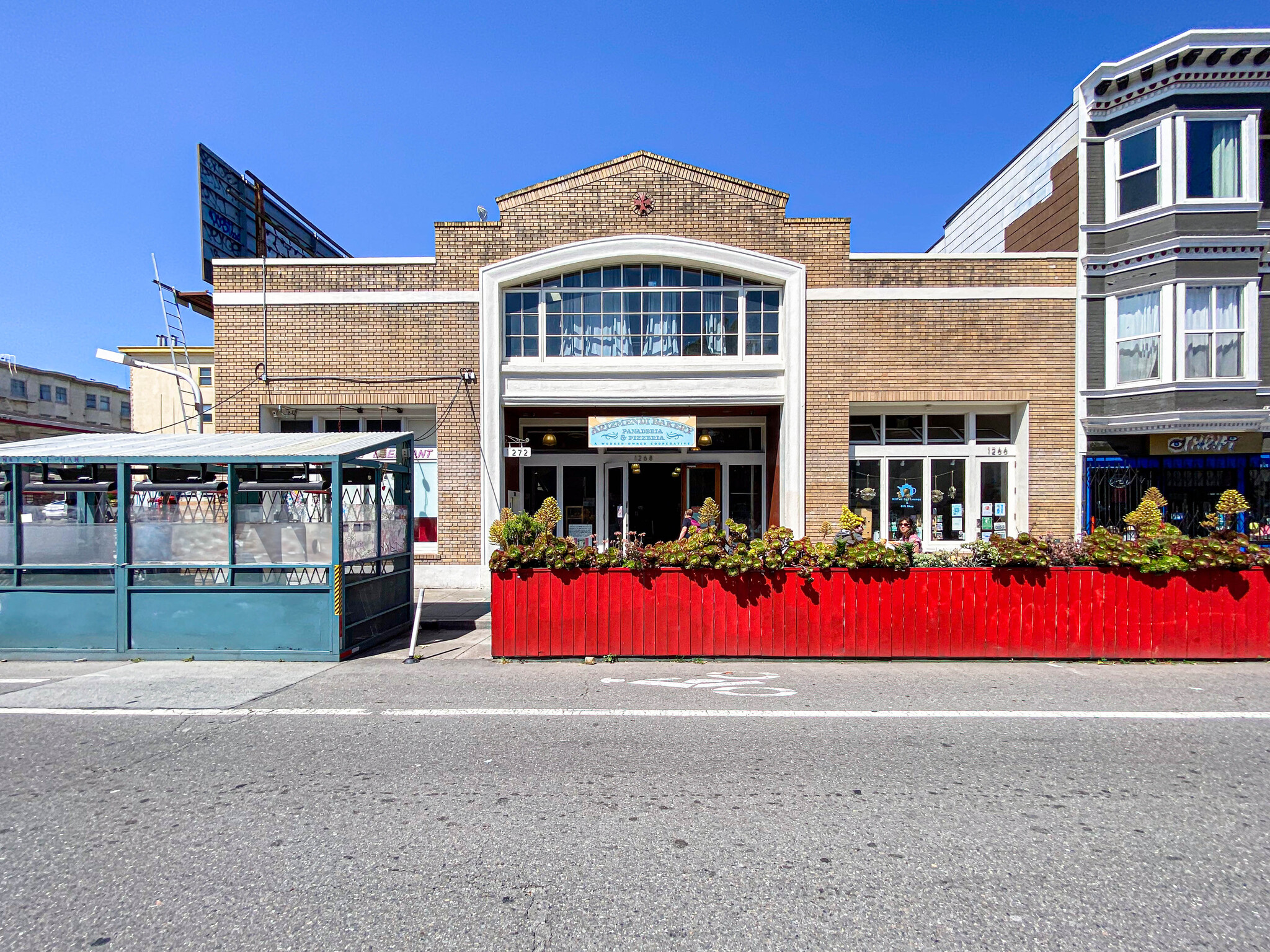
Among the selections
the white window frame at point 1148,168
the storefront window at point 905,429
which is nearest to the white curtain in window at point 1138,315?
the white window frame at point 1148,168

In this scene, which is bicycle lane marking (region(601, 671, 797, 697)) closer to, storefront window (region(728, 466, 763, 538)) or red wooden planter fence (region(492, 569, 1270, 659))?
red wooden planter fence (region(492, 569, 1270, 659))

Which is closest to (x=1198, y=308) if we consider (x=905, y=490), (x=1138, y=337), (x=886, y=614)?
(x=1138, y=337)

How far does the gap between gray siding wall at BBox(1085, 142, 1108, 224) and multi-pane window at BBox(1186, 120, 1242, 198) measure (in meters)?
1.31

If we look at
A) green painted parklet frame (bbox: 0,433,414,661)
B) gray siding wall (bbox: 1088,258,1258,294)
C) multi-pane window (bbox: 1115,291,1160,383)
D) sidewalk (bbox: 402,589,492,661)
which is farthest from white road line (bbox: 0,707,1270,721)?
gray siding wall (bbox: 1088,258,1258,294)

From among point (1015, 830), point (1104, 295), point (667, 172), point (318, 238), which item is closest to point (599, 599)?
point (1015, 830)

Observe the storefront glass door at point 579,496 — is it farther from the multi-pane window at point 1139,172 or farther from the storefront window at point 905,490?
the multi-pane window at point 1139,172

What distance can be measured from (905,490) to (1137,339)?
5046 millimetres

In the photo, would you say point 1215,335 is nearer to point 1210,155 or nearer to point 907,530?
point 1210,155

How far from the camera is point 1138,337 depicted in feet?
40.7

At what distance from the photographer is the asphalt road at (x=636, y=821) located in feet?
9.43

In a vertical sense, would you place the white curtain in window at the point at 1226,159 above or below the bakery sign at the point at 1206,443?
above

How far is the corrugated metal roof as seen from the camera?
8.05 meters

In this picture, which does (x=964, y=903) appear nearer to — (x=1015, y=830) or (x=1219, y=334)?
(x=1015, y=830)

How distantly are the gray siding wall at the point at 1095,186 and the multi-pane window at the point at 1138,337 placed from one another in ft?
5.80
